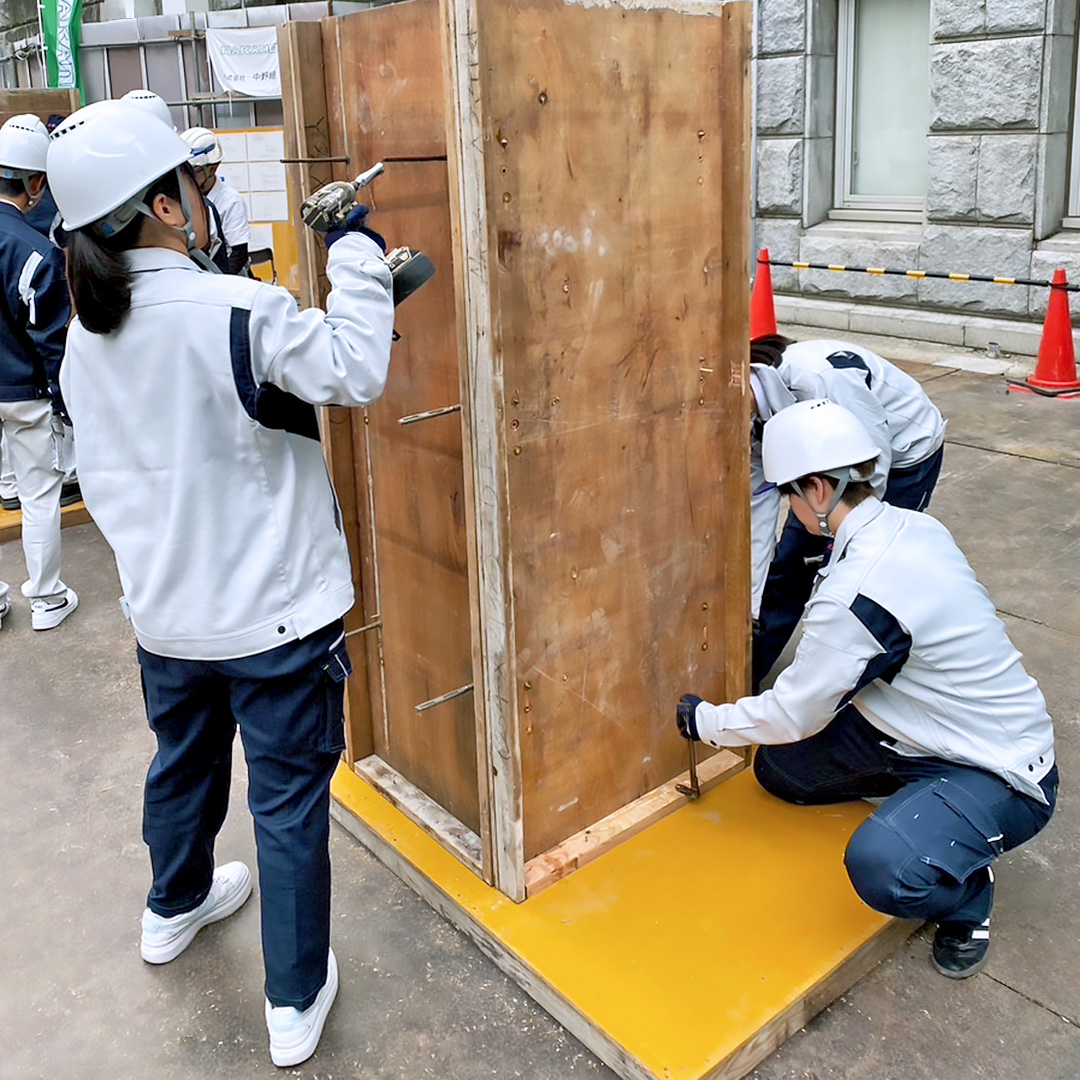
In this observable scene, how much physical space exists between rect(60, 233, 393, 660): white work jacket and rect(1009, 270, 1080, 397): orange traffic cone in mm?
6111

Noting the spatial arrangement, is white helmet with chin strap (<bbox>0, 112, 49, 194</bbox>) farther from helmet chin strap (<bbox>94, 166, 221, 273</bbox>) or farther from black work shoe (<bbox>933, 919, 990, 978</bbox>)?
black work shoe (<bbox>933, 919, 990, 978</bbox>)

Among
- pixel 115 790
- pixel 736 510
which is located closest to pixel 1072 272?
pixel 736 510

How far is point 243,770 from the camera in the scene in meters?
3.59

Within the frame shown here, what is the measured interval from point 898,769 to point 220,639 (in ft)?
5.22

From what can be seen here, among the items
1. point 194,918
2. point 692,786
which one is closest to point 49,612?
point 194,918

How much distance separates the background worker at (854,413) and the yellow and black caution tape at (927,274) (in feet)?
13.6

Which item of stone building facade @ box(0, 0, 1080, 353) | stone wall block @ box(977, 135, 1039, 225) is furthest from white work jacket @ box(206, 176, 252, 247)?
stone wall block @ box(977, 135, 1039, 225)

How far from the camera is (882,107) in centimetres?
912

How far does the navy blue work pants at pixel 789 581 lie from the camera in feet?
12.4

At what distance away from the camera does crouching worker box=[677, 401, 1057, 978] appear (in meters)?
2.44

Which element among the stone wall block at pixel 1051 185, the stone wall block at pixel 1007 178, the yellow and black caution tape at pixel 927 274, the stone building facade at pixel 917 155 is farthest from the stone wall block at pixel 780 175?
the stone wall block at pixel 1051 185

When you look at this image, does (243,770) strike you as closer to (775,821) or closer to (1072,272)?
(775,821)

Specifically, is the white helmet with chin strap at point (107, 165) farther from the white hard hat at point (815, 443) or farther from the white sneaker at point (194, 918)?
the white sneaker at point (194, 918)

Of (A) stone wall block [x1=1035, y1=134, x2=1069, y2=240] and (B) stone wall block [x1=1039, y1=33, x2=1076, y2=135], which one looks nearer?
(B) stone wall block [x1=1039, y1=33, x2=1076, y2=135]
